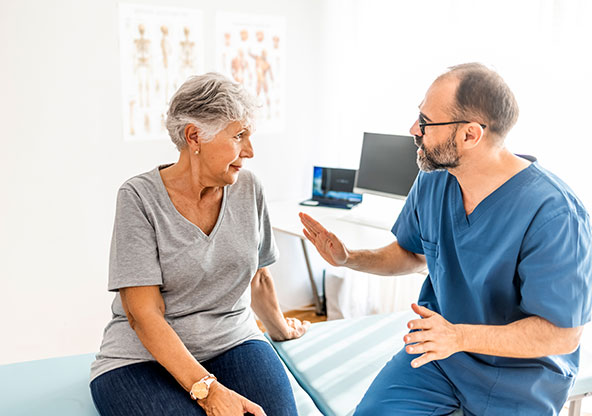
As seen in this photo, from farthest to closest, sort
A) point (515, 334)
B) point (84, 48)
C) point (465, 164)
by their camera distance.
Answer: point (84, 48) < point (465, 164) < point (515, 334)

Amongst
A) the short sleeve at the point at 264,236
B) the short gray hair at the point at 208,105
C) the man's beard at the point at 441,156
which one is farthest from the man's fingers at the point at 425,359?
the short gray hair at the point at 208,105

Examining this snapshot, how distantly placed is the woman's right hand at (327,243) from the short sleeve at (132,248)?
1.47ft

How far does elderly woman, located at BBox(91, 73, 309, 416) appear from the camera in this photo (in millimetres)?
1399

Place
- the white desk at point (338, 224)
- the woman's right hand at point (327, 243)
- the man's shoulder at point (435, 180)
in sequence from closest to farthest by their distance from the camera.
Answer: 1. the man's shoulder at point (435, 180)
2. the woman's right hand at point (327, 243)
3. the white desk at point (338, 224)

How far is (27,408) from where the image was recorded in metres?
1.51

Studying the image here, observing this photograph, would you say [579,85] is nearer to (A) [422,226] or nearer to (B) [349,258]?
(A) [422,226]

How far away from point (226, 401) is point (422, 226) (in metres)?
0.72

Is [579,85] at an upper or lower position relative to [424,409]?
upper

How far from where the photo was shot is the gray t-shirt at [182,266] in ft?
4.78

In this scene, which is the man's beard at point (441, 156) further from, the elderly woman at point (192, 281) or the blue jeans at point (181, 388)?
the blue jeans at point (181, 388)

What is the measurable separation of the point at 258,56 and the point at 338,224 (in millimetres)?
1030

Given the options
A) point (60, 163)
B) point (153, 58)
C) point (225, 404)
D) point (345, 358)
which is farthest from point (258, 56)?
point (225, 404)

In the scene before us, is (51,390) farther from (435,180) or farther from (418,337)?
(435,180)

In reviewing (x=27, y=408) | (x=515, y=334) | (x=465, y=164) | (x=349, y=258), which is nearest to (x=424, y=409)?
(x=515, y=334)
